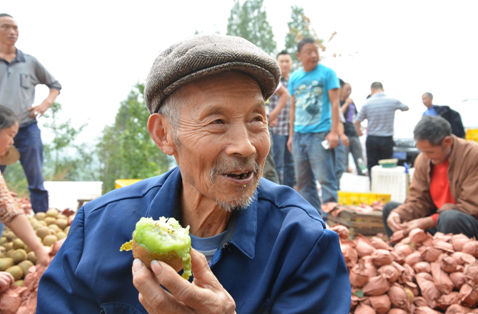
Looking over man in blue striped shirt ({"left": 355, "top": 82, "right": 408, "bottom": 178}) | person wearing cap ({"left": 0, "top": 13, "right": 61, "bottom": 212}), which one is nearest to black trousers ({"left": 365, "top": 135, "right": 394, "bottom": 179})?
man in blue striped shirt ({"left": 355, "top": 82, "right": 408, "bottom": 178})

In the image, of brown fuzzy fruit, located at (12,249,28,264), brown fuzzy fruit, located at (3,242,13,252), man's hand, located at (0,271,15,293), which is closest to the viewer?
man's hand, located at (0,271,15,293)

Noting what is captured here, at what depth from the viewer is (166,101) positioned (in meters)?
1.63

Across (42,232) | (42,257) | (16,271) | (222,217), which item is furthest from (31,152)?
(222,217)

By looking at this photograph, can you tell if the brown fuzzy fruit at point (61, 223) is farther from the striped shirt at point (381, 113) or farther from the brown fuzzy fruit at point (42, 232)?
the striped shirt at point (381, 113)

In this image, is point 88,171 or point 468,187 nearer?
point 468,187

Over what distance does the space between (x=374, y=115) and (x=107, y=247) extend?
22.1 feet

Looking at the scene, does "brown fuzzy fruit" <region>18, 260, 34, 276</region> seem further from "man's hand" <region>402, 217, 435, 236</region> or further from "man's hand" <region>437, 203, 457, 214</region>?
"man's hand" <region>437, 203, 457, 214</region>

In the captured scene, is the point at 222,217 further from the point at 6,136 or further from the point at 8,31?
the point at 8,31

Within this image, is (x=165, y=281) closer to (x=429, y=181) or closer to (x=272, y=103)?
(x=429, y=181)

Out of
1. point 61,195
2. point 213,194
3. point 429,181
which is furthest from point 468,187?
point 61,195

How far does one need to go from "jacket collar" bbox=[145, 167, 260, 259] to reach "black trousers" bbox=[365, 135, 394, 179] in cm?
630

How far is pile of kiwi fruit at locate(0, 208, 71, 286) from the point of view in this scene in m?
3.14

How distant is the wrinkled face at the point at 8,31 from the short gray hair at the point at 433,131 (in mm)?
5051

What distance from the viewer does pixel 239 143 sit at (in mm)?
1443
